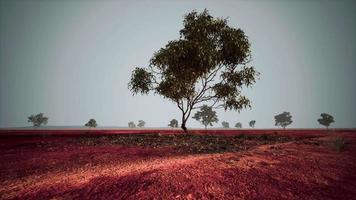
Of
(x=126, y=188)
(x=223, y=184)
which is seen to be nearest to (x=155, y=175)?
(x=126, y=188)

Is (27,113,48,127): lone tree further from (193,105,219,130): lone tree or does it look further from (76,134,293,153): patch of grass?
(76,134,293,153): patch of grass

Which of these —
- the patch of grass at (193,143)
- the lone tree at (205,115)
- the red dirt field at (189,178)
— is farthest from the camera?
the lone tree at (205,115)

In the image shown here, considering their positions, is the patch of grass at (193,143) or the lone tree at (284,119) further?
the lone tree at (284,119)

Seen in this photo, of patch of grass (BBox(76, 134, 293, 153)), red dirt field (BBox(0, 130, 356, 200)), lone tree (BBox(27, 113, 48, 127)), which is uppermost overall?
lone tree (BBox(27, 113, 48, 127))

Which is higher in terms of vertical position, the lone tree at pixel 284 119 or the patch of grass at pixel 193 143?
the lone tree at pixel 284 119

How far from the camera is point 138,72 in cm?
3581

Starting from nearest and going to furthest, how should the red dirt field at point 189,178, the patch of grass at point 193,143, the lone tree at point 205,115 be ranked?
the red dirt field at point 189,178 < the patch of grass at point 193,143 < the lone tree at point 205,115

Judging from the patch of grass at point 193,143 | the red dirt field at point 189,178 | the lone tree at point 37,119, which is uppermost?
the lone tree at point 37,119

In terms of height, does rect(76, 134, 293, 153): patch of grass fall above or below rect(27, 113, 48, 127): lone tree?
below

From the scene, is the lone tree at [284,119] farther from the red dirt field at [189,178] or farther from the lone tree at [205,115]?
the red dirt field at [189,178]

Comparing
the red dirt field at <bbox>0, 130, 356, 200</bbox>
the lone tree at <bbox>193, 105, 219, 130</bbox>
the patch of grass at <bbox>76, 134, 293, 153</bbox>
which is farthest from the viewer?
the lone tree at <bbox>193, 105, 219, 130</bbox>

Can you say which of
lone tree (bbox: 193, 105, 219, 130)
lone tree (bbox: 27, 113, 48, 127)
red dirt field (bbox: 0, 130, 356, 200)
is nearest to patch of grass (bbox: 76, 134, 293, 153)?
red dirt field (bbox: 0, 130, 356, 200)

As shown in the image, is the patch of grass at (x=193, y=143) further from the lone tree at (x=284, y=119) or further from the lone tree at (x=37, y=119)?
the lone tree at (x=37, y=119)

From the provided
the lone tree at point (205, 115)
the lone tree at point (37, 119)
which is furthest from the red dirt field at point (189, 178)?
the lone tree at point (37, 119)
